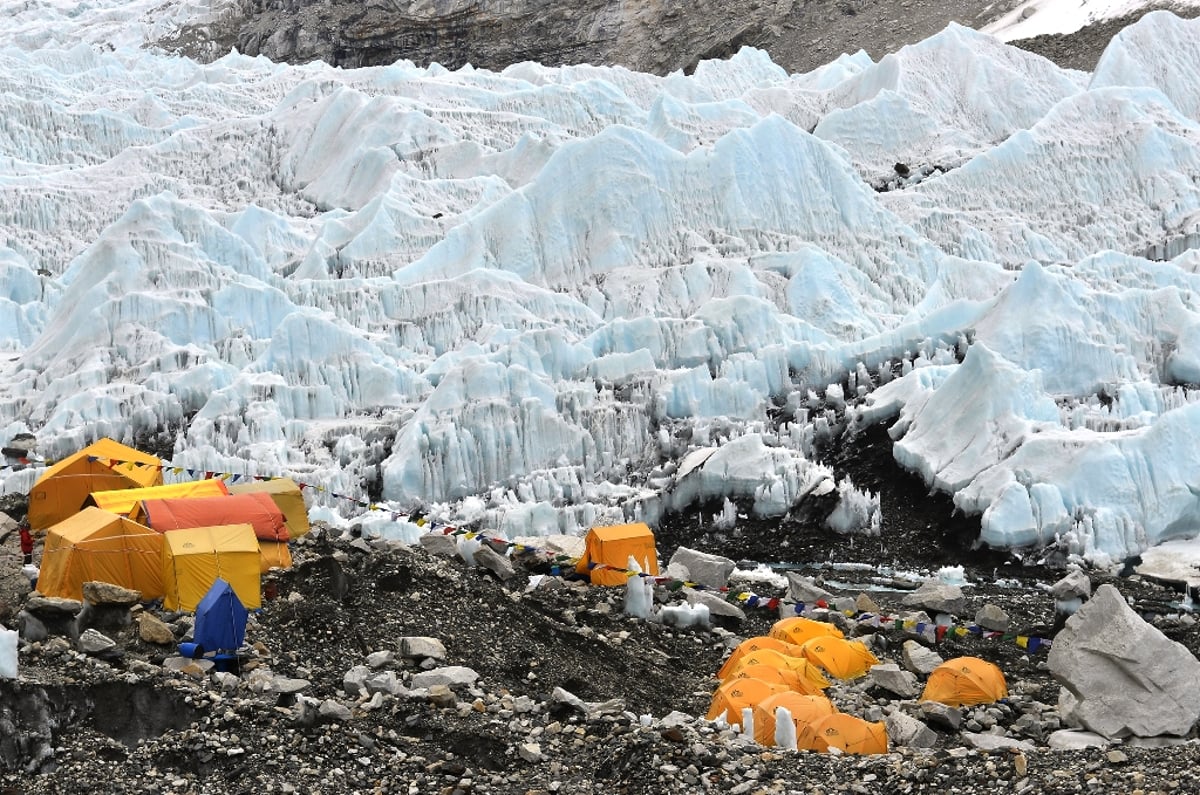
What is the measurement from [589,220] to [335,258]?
6231mm

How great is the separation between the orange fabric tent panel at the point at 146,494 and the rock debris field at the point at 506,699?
1.22 metres

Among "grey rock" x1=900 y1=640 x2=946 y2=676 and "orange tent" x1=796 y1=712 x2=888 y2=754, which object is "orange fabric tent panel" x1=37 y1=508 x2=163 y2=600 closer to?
"orange tent" x1=796 y1=712 x2=888 y2=754

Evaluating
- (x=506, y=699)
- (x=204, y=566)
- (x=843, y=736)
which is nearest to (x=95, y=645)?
(x=204, y=566)

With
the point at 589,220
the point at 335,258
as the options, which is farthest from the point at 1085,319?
the point at 335,258

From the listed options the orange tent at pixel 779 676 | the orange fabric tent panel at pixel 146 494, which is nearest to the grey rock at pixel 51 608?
the orange fabric tent panel at pixel 146 494

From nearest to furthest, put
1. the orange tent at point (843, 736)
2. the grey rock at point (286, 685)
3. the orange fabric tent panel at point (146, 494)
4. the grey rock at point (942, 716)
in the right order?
the grey rock at point (286, 685)
the orange tent at point (843, 736)
the grey rock at point (942, 716)
the orange fabric tent panel at point (146, 494)

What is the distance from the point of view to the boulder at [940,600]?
63.5ft

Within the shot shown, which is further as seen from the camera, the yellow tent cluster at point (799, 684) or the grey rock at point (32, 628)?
the grey rock at point (32, 628)

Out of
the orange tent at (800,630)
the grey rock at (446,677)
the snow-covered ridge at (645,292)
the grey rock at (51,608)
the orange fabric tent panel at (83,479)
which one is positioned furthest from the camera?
the snow-covered ridge at (645,292)

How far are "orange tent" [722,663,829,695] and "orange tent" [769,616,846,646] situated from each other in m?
1.98

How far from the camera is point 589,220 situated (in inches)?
1307

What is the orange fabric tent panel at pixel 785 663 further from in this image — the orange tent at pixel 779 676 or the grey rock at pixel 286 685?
the grey rock at pixel 286 685

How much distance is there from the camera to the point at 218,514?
17.6 m

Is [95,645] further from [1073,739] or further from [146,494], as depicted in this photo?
[1073,739]
